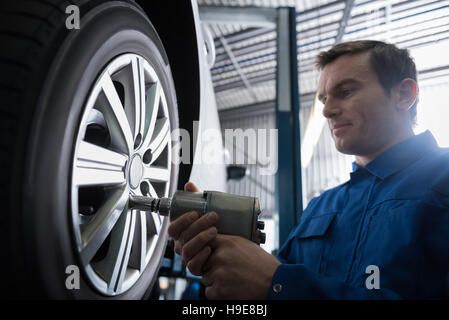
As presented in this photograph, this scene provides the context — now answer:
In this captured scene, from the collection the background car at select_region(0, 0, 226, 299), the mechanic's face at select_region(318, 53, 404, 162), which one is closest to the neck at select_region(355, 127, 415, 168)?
the mechanic's face at select_region(318, 53, 404, 162)

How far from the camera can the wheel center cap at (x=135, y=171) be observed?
26.6 inches

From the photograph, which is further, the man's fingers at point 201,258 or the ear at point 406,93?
the ear at point 406,93

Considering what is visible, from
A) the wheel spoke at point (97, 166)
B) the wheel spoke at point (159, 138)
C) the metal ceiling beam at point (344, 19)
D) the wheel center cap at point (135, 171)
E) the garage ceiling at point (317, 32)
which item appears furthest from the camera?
the metal ceiling beam at point (344, 19)

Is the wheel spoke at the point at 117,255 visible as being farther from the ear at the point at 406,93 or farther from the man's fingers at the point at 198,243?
the ear at the point at 406,93

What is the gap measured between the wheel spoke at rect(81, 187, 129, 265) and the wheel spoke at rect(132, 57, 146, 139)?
0.16 m

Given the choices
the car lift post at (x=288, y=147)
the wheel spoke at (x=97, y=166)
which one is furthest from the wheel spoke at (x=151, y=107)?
the car lift post at (x=288, y=147)

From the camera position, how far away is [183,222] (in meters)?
0.59

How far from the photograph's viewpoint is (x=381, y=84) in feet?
3.09

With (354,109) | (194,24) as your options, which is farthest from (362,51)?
(194,24)

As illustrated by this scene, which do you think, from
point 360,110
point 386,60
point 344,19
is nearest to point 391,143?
point 360,110

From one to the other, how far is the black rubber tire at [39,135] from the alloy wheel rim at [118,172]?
0.04 meters

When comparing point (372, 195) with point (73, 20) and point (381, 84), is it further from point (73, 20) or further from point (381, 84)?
point (73, 20)

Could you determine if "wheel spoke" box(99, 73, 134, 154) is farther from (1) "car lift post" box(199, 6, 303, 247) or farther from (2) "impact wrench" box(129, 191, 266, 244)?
(1) "car lift post" box(199, 6, 303, 247)

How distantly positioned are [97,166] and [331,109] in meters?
0.76
